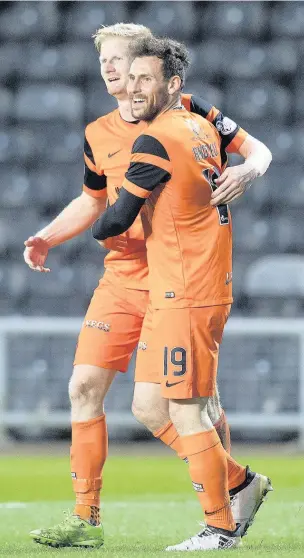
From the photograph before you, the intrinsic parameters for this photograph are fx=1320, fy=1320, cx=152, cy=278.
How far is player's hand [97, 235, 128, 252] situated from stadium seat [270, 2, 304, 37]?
6.36 m

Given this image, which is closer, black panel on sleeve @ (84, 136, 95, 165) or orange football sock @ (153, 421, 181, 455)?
orange football sock @ (153, 421, 181, 455)

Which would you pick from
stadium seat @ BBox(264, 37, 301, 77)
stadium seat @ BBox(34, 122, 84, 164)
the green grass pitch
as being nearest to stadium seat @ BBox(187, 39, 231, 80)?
stadium seat @ BBox(264, 37, 301, 77)

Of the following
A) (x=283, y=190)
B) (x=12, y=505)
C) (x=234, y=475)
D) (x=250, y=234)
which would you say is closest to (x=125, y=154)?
(x=234, y=475)

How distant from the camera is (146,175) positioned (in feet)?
12.2

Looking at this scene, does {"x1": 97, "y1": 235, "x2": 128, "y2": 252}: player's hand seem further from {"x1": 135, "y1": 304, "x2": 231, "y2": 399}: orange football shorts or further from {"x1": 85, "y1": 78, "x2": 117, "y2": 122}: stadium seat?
{"x1": 85, "y1": 78, "x2": 117, "y2": 122}: stadium seat

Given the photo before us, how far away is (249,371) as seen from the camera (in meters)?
8.13

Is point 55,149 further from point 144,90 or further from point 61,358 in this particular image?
point 144,90

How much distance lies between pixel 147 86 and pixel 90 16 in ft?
21.3

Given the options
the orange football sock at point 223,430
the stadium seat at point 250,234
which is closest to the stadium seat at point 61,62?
A: the stadium seat at point 250,234

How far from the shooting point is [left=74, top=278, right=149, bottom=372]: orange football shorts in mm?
4230

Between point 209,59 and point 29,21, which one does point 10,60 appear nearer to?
point 29,21

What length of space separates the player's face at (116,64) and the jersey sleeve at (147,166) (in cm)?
65

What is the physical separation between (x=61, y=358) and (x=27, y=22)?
10.6 ft

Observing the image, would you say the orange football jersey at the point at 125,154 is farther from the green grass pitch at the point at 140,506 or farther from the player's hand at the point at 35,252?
the green grass pitch at the point at 140,506
